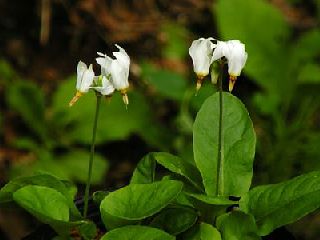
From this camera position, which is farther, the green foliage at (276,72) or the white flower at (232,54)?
Result: the green foliage at (276,72)

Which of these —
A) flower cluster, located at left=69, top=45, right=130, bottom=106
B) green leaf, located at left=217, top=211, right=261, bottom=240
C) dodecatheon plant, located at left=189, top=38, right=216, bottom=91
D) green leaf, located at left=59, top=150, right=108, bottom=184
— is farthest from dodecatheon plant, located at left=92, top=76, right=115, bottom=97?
green leaf, located at left=59, top=150, right=108, bottom=184

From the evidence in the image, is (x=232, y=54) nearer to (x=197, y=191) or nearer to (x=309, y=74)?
(x=197, y=191)

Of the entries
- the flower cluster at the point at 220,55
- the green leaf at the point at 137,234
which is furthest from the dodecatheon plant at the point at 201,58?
the green leaf at the point at 137,234

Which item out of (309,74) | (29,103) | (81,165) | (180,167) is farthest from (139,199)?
(309,74)

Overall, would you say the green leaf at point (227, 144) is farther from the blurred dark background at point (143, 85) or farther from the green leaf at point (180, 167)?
the blurred dark background at point (143, 85)

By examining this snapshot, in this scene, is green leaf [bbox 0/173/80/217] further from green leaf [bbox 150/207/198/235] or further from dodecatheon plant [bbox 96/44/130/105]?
dodecatheon plant [bbox 96/44/130/105]

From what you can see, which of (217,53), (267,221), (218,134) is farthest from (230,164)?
(217,53)
